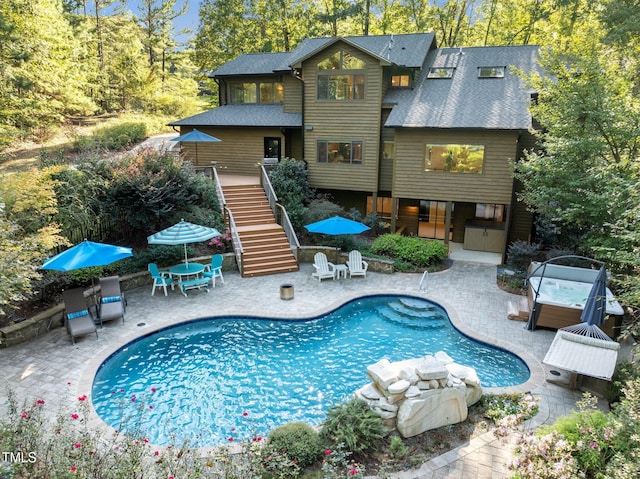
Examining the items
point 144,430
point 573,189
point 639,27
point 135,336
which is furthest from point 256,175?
point 639,27

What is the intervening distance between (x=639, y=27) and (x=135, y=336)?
21996 millimetres

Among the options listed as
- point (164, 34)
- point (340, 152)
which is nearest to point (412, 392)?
point (340, 152)

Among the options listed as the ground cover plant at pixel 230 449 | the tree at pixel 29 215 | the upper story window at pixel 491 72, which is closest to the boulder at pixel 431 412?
the ground cover plant at pixel 230 449

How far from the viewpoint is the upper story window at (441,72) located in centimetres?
1969

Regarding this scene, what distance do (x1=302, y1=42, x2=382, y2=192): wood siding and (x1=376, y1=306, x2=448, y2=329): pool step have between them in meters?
8.21

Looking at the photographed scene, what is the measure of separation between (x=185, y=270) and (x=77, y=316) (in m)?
3.66

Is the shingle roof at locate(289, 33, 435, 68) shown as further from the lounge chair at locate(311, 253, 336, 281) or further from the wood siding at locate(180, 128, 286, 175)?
the lounge chair at locate(311, 253, 336, 281)

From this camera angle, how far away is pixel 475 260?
1736 centimetres

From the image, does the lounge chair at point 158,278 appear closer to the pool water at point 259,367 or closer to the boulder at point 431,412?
the pool water at point 259,367

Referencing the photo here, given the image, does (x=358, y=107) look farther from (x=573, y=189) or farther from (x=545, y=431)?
(x=545, y=431)

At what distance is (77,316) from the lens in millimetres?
10438

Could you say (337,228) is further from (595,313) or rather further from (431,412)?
(431,412)

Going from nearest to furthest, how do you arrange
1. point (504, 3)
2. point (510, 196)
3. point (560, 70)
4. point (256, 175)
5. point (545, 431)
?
point (545, 431), point (560, 70), point (510, 196), point (256, 175), point (504, 3)

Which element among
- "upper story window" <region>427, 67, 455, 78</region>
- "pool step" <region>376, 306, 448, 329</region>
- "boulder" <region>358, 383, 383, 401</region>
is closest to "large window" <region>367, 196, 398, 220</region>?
"upper story window" <region>427, 67, 455, 78</region>
